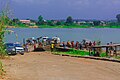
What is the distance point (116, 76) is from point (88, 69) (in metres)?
3.21

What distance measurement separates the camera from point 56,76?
19562 millimetres

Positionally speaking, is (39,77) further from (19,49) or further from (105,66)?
(19,49)

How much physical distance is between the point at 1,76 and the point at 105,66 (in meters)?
9.15

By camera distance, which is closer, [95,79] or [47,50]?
[95,79]

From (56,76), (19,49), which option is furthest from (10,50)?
(56,76)

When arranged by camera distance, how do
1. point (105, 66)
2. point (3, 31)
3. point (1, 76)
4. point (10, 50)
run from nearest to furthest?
point (3, 31) → point (1, 76) → point (105, 66) → point (10, 50)

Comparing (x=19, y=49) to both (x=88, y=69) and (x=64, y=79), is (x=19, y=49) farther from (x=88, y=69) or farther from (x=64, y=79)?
(x=64, y=79)

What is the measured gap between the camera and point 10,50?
3884 cm

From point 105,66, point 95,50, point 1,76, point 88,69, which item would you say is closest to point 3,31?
point 1,76

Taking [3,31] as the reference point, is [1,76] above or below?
below

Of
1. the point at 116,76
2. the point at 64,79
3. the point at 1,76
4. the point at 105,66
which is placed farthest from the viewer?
the point at 105,66

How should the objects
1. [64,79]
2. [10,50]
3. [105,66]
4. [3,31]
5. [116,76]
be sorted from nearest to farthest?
[3,31] < [64,79] < [116,76] < [105,66] < [10,50]

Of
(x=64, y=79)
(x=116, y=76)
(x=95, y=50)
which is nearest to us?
(x=64, y=79)

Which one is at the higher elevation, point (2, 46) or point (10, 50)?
point (2, 46)
